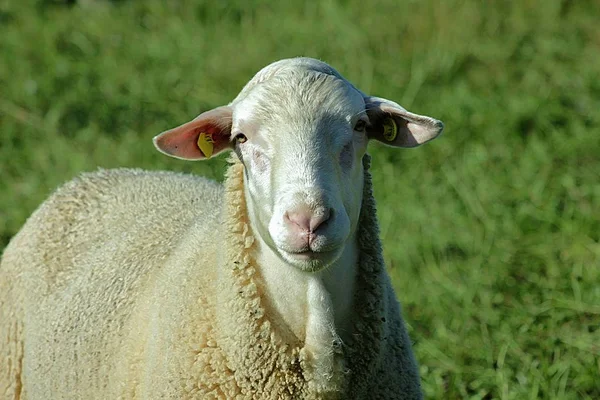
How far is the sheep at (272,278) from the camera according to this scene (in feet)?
9.30

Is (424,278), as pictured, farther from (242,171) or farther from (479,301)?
(242,171)

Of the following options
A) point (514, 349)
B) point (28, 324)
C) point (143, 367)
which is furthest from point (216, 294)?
point (514, 349)

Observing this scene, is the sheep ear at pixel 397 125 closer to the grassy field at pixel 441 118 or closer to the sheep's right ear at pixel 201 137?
the sheep's right ear at pixel 201 137

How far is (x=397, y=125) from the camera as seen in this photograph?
Result: 313 centimetres

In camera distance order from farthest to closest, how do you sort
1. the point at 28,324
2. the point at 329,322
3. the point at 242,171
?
1. the point at 28,324
2. the point at 242,171
3. the point at 329,322

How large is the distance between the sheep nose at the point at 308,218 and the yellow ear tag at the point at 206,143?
56cm

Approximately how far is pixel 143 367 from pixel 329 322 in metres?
0.59

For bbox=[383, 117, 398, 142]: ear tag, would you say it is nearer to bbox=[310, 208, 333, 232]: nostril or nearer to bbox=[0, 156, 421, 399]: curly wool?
bbox=[0, 156, 421, 399]: curly wool

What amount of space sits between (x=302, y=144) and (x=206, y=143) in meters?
0.42

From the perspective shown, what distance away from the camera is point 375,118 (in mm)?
3113

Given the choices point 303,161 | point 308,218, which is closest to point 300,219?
point 308,218

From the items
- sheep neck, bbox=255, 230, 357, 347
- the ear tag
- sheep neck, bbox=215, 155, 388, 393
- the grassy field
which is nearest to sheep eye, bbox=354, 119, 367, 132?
the ear tag

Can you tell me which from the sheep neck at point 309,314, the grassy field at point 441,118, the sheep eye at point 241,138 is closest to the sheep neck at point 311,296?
the sheep neck at point 309,314

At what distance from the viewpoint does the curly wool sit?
299 centimetres
